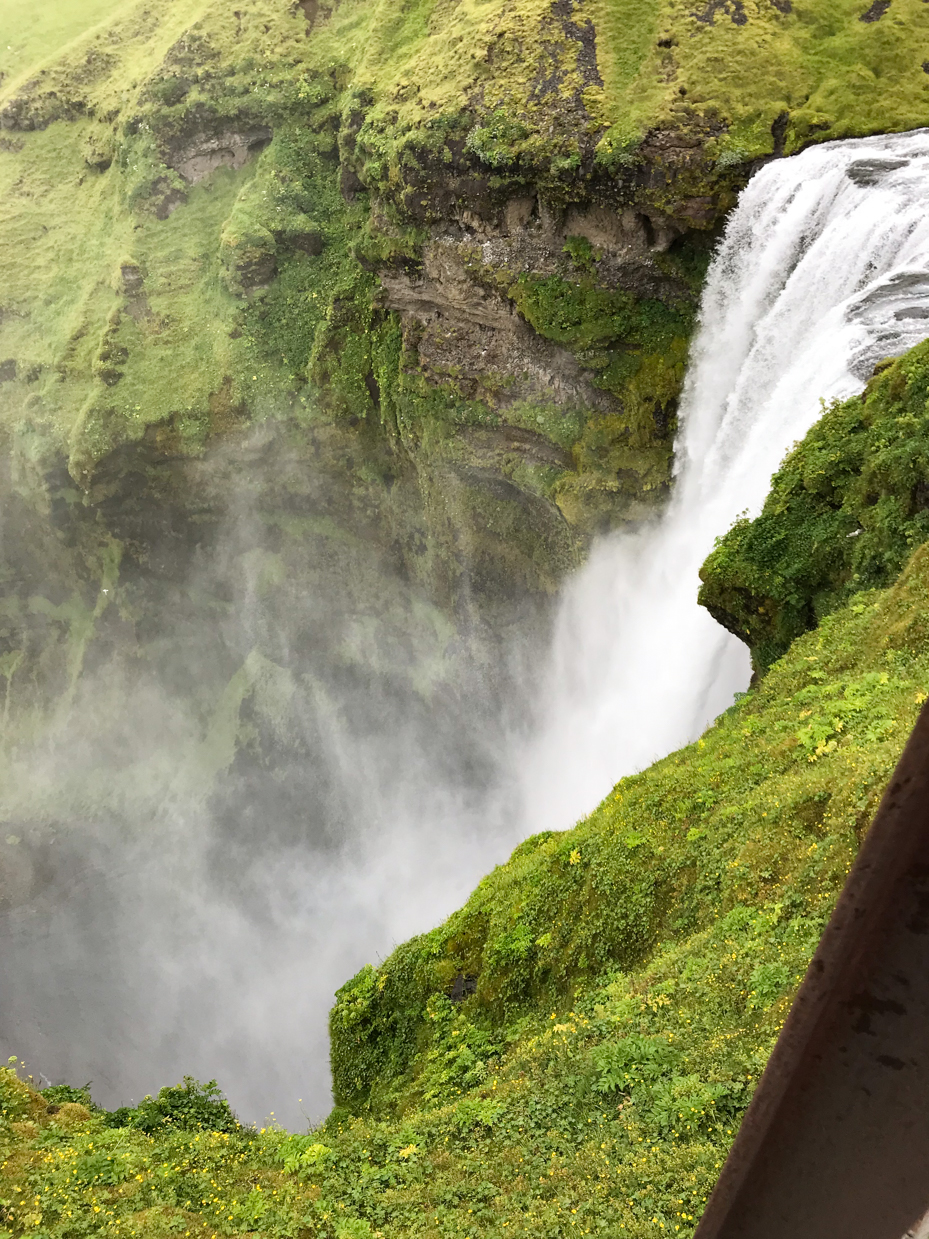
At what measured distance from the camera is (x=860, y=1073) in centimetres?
148

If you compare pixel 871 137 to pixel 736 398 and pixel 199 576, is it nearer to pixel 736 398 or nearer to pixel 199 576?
pixel 736 398

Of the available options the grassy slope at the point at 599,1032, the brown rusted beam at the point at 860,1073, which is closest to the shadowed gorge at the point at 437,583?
the grassy slope at the point at 599,1032

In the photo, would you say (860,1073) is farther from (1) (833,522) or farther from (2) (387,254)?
(2) (387,254)

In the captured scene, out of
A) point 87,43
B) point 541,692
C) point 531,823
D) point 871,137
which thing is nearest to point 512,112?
point 871,137

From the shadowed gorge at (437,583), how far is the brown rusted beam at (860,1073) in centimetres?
455

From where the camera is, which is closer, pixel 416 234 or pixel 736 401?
pixel 736 401

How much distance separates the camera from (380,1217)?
657 cm

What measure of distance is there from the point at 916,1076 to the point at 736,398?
49.2 ft

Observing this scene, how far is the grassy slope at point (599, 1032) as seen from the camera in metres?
6.01

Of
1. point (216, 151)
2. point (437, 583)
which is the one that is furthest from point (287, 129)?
point (437, 583)

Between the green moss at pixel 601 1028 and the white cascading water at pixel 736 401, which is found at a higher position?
the white cascading water at pixel 736 401

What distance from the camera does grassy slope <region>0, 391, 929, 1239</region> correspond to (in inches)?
237

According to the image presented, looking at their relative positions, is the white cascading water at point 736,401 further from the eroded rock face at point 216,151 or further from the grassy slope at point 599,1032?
the eroded rock face at point 216,151

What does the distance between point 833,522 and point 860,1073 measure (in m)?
9.46
